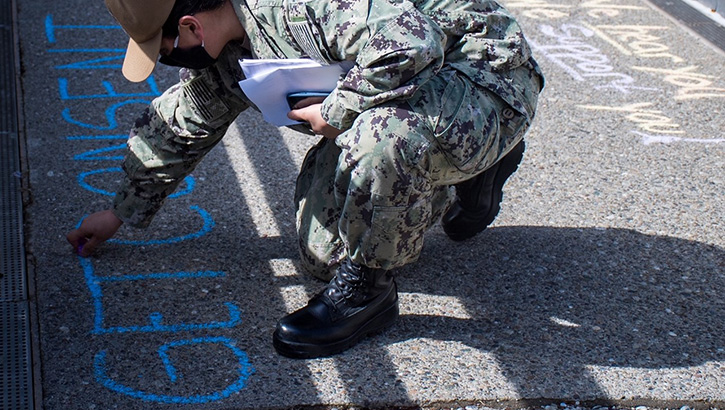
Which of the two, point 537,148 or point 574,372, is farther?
point 537,148

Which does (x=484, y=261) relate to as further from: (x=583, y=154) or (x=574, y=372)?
(x=583, y=154)

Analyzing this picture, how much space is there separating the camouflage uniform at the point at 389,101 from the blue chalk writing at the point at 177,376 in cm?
42

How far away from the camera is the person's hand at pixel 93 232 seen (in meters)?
2.88

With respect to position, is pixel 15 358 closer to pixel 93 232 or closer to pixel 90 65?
pixel 93 232

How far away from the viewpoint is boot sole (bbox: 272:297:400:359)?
8.12 feet

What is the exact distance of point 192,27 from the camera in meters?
2.43

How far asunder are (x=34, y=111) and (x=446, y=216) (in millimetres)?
1976

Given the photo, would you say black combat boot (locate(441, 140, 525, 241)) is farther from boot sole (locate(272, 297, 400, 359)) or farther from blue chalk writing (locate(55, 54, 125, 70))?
blue chalk writing (locate(55, 54, 125, 70))

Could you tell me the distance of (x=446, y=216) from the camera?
3.11 m

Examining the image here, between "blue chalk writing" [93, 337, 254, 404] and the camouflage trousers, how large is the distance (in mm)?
414

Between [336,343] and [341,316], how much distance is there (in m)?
0.08

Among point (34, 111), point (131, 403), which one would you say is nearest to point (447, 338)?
point (131, 403)

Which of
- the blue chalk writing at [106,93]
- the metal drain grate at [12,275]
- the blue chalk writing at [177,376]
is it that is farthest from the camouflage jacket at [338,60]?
the blue chalk writing at [106,93]

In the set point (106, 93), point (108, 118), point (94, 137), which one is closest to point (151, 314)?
point (94, 137)
